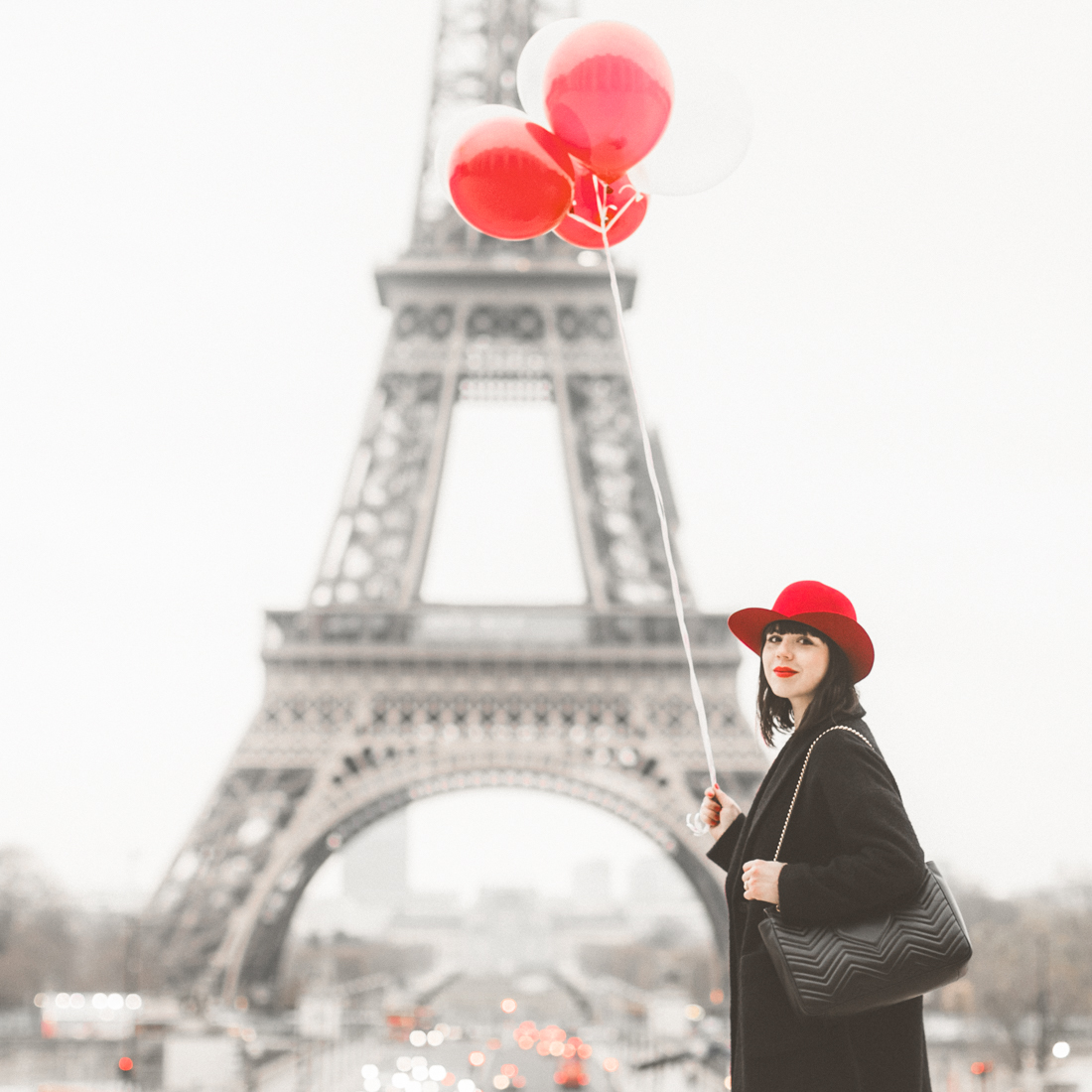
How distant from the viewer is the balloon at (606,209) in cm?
382

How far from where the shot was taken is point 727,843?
2.67 meters

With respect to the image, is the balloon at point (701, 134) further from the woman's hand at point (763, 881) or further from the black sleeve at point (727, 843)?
the woman's hand at point (763, 881)

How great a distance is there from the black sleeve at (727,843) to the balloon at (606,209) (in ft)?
6.31

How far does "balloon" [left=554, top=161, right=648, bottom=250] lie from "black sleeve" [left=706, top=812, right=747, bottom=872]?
75.7 inches

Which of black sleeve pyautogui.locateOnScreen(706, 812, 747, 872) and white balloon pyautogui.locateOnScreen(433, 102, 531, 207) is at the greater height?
white balloon pyautogui.locateOnScreen(433, 102, 531, 207)

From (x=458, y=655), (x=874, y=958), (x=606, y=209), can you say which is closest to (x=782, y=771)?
(x=874, y=958)

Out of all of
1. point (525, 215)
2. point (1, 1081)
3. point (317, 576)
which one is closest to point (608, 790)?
point (317, 576)

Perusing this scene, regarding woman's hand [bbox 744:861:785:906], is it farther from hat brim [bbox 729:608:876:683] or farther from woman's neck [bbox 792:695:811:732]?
hat brim [bbox 729:608:876:683]

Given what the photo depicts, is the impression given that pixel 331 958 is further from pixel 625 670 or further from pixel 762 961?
pixel 762 961

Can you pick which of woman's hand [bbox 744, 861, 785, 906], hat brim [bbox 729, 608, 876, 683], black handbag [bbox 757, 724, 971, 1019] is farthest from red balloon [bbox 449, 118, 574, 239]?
black handbag [bbox 757, 724, 971, 1019]

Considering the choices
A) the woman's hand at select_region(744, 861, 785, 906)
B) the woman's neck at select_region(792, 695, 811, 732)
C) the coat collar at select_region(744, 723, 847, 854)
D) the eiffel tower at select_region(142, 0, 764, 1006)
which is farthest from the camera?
the eiffel tower at select_region(142, 0, 764, 1006)

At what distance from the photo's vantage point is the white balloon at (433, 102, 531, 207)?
12.0 ft

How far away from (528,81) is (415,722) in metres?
13.9

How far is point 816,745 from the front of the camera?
2.34 m
